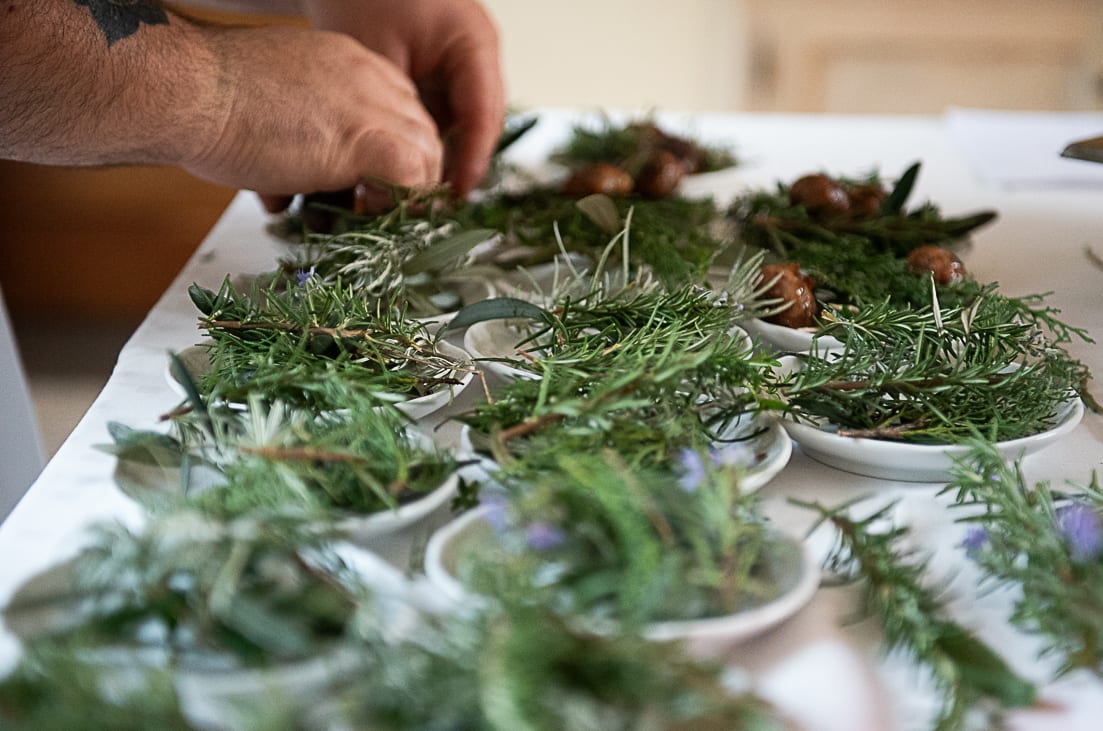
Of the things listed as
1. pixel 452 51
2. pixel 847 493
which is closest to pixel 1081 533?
pixel 847 493

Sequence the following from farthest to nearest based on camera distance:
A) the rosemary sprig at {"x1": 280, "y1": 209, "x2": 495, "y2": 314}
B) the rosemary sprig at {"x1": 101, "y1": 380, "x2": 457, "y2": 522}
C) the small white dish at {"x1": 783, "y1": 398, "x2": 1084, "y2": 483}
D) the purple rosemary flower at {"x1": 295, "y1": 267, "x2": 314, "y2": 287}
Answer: the rosemary sprig at {"x1": 280, "y1": 209, "x2": 495, "y2": 314} → the purple rosemary flower at {"x1": 295, "y1": 267, "x2": 314, "y2": 287} → the small white dish at {"x1": 783, "y1": 398, "x2": 1084, "y2": 483} → the rosemary sprig at {"x1": 101, "y1": 380, "x2": 457, "y2": 522}

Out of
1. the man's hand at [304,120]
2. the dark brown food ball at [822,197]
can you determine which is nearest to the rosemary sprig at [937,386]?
the dark brown food ball at [822,197]

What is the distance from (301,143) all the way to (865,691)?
698 mm

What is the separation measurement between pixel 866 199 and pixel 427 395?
1.96 feet

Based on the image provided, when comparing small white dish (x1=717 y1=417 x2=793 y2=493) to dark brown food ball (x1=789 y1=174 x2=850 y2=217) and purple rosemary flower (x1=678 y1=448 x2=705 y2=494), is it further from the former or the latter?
dark brown food ball (x1=789 y1=174 x2=850 y2=217)

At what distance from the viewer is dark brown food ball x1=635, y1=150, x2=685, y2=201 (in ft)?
3.78

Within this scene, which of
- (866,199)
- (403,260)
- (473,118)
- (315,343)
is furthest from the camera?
(473,118)

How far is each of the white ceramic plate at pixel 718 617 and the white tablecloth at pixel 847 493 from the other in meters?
0.02

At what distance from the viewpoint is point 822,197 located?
1009 millimetres

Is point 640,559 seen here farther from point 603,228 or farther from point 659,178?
point 659,178

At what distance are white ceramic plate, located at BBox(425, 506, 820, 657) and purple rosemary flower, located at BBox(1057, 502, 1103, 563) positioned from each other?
10 centimetres

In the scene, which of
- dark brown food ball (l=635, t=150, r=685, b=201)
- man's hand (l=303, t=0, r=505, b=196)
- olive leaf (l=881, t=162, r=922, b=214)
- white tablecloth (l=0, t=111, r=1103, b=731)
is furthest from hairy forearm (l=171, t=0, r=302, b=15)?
olive leaf (l=881, t=162, r=922, b=214)

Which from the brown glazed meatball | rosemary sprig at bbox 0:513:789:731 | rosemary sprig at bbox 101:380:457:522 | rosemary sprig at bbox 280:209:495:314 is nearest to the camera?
rosemary sprig at bbox 0:513:789:731

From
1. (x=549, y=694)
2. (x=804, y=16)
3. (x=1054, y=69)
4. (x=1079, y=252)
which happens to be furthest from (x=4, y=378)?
(x=1054, y=69)
